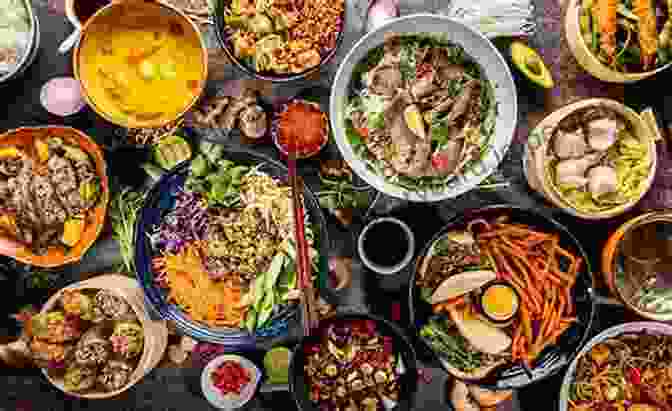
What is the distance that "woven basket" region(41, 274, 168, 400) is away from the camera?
268cm

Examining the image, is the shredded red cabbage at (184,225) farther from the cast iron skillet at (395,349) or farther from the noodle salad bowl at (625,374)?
the noodle salad bowl at (625,374)

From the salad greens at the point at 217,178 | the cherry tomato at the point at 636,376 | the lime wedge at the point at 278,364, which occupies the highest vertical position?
the salad greens at the point at 217,178

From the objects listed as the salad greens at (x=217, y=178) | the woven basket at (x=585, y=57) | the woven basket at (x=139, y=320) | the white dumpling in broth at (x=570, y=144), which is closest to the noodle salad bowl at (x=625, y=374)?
the white dumpling in broth at (x=570, y=144)

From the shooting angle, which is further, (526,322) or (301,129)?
(301,129)

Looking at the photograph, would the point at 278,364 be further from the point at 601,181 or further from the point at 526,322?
the point at 601,181

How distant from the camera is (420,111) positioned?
8.77 ft

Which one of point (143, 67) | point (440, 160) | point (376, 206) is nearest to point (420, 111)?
point (440, 160)

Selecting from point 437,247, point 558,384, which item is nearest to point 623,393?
point 558,384

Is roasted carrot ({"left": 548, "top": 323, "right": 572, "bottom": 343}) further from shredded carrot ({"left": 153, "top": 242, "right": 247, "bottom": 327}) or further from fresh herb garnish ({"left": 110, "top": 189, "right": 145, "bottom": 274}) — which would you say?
fresh herb garnish ({"left": 110, "top": 189, "right": 145, "bottom": 274})

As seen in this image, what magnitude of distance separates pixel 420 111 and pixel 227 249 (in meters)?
1.02

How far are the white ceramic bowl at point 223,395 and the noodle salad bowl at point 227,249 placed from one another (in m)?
0.15

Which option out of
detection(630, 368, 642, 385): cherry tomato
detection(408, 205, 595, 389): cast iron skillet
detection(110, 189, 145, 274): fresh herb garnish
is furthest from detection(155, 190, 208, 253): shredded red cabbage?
detection(630, 368, 642, 385): cherry tomato

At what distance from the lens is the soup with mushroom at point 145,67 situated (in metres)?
2.64

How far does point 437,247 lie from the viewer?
103 inches
